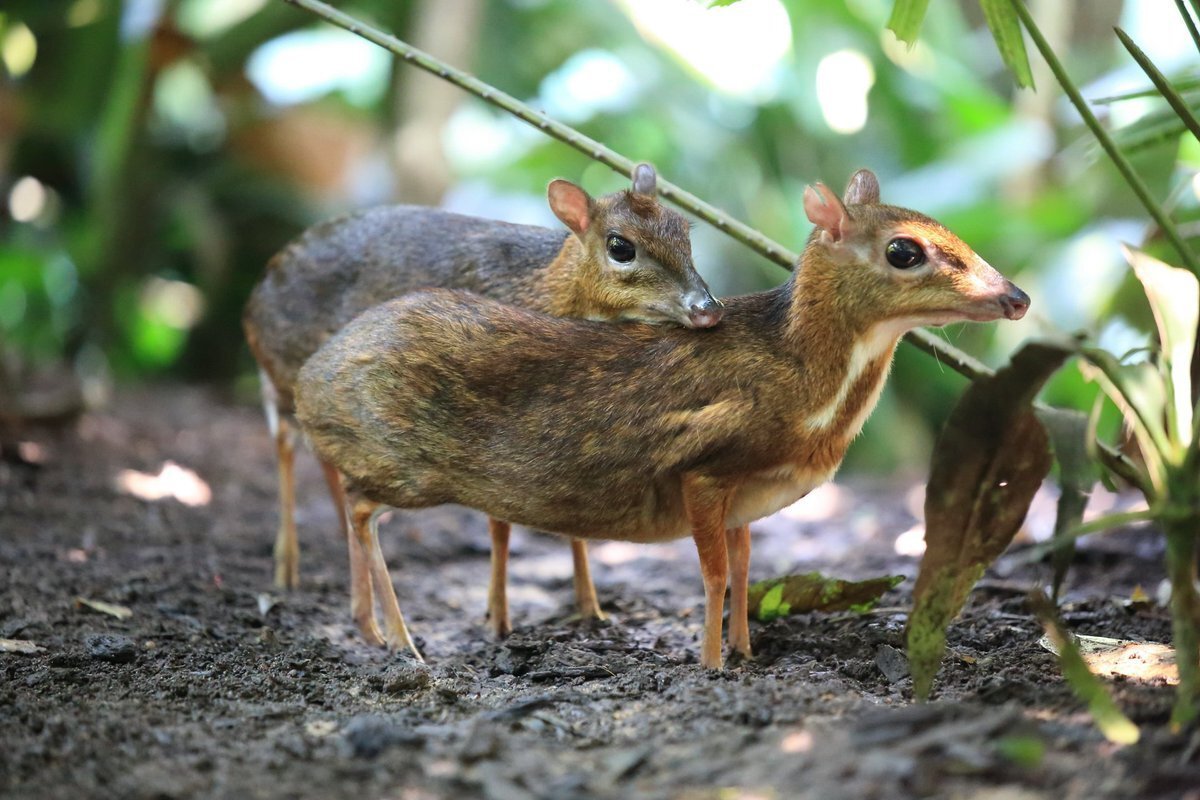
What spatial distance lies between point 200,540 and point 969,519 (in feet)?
14.5

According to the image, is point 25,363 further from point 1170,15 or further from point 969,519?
Answer: point 1170,15

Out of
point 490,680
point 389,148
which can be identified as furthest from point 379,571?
point 389,148

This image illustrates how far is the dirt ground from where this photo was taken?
309cm

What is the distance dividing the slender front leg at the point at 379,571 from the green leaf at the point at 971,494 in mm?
2204

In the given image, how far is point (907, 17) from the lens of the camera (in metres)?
4.29

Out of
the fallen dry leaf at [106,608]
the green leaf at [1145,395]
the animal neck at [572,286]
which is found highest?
the animal neck at [572,286]

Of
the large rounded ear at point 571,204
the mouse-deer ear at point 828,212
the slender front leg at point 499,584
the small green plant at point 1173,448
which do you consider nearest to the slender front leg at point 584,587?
the slender front leg at point 499,584

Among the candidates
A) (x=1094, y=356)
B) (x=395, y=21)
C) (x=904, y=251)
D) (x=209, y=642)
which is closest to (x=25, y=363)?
(x=395, y=21)

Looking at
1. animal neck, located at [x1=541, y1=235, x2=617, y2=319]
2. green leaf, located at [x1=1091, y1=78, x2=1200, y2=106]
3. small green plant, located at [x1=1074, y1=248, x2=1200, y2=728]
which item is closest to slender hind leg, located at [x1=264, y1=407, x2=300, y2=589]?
animal neck, located at [x1=541, y1=235, x2=617, y2=319]

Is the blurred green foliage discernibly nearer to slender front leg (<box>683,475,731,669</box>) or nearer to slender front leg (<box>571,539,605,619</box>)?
slender front leg (<box>571,539,605,619</box>)

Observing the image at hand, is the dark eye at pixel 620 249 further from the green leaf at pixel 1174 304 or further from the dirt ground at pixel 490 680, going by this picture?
the green leaf at pixel 1174 304

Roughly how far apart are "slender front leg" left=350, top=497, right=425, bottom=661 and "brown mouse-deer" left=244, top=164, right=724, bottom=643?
0.60ft

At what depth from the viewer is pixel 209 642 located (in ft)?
15.6

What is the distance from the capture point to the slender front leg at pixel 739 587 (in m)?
4.79
